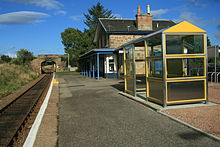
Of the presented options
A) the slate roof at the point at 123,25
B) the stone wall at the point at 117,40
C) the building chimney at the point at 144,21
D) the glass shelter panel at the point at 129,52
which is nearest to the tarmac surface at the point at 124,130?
the glass shelter panel at the point at 129,52

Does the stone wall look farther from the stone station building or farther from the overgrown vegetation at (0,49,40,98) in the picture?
the overgrown vegetation at (0,49,40,98)

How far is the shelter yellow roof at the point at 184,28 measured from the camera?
7.08 m

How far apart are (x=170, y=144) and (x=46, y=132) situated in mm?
3113

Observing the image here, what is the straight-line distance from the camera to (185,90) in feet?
23.7

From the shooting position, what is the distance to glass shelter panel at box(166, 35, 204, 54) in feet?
24.3

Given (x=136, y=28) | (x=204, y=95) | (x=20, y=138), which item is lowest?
(x=20, y=138)

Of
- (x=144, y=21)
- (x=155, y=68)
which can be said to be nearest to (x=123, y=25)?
(x=144, y=21)

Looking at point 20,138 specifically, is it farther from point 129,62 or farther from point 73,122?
point 129,62

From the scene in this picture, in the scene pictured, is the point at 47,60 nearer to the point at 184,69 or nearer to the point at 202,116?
the point at 184,69

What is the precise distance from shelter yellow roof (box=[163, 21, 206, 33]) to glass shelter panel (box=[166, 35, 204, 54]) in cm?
23

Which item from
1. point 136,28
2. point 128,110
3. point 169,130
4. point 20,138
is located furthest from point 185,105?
point 136,28

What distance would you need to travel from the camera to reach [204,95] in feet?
24.5

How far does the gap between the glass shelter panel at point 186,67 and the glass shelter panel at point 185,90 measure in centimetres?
43

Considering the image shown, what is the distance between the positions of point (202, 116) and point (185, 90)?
1.45 meters
